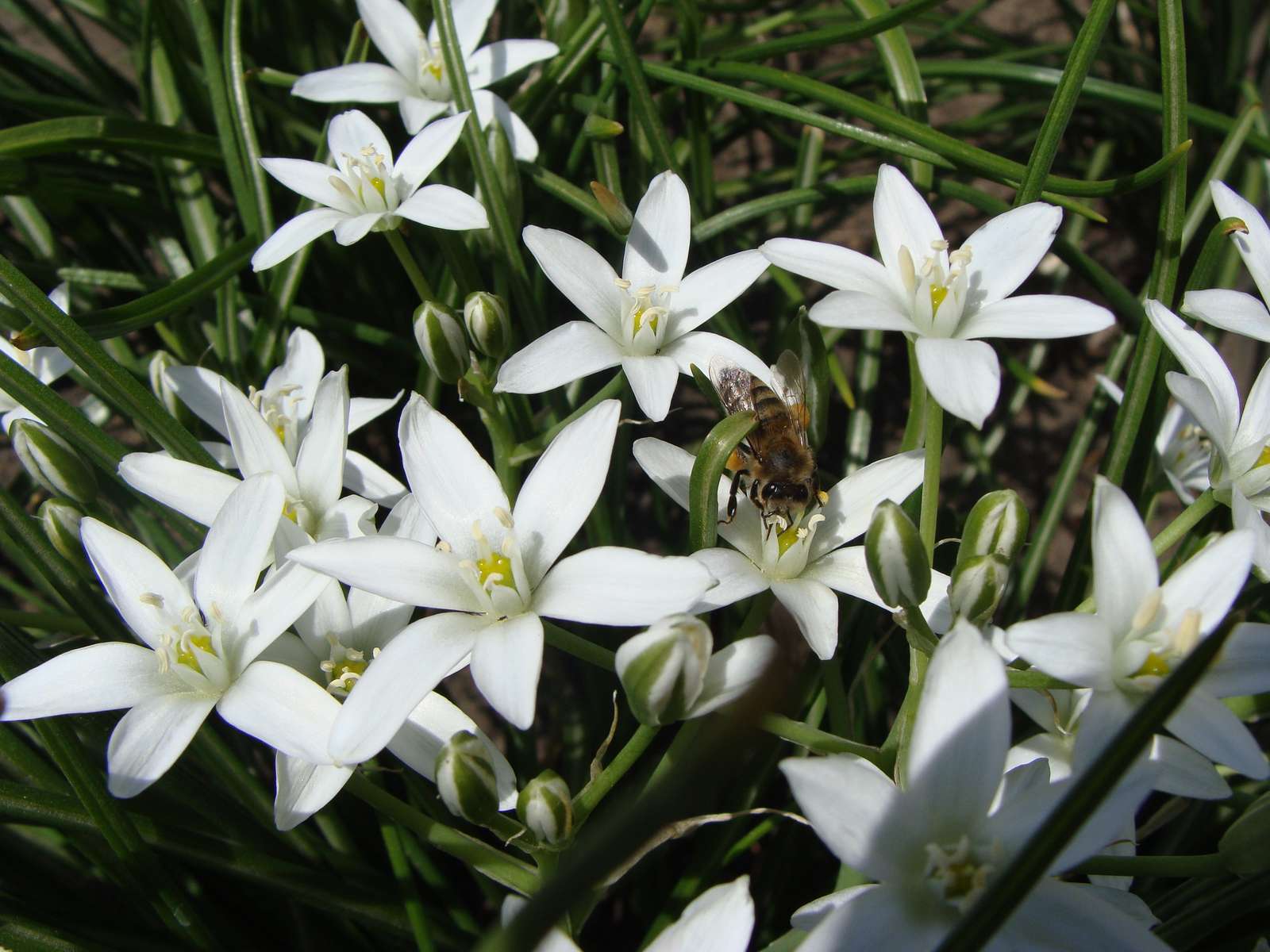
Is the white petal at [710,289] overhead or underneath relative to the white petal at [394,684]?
overhead

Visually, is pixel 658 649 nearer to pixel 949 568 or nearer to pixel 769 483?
pixel 769 483

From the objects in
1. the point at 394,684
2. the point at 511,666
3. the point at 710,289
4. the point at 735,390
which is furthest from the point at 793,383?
the point at 394,684

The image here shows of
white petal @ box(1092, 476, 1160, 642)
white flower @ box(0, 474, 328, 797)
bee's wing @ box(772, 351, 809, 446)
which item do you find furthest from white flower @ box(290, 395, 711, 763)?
white petal @ box(1092, 476, 1160, 642)

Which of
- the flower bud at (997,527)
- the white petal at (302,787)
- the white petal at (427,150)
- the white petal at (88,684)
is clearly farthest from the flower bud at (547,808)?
the white petal at (427,150)

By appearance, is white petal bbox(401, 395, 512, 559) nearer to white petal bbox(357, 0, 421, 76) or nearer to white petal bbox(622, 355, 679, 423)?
white petal bbox(622, 355, 679, 423)

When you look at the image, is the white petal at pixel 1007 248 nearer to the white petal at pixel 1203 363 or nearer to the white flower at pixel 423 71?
the white petal at pixel 1203 363

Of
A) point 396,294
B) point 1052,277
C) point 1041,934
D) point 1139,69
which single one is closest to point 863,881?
point 1041,934

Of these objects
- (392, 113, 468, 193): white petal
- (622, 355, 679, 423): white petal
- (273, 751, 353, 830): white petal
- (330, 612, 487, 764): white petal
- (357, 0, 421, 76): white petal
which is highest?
(357, 0, 421, 76): white petal
